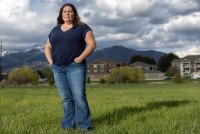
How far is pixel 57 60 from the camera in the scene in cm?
730

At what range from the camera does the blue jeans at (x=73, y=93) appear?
7.18m

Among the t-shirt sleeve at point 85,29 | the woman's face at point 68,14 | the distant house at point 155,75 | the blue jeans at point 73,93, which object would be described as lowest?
the distant house at point 155,75

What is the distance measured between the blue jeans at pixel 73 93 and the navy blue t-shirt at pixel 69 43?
123mm

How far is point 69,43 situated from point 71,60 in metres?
0.27

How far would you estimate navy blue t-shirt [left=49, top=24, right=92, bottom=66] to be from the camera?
7.16m

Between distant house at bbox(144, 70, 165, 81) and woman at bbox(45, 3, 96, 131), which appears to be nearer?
woman at bbox(45, 3, 96, 131)

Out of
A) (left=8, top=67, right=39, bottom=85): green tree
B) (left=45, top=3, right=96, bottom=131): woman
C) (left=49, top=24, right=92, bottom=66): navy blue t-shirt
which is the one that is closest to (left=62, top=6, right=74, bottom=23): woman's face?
(left=45, top=3, right=96, bottom=131): woman

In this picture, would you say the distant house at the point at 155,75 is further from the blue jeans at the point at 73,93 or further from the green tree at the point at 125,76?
the blue jeans at the point at 73,93

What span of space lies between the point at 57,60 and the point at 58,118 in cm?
183

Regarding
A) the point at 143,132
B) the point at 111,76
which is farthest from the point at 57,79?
the point at 111,76

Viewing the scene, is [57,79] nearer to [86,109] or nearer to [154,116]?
[86,109]

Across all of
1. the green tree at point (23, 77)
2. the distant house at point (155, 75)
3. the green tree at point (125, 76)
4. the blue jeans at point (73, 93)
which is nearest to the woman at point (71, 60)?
the blue jeans at point (73, 93)

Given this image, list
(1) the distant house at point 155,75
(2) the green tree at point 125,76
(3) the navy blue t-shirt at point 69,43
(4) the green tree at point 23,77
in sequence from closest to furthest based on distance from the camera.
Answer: (3) the navy blue t-shirt at point 69,43 < (2) the green tree at point 125,76 < (4) the green tree at point 23,77 < (1) the distant house at point 155,75

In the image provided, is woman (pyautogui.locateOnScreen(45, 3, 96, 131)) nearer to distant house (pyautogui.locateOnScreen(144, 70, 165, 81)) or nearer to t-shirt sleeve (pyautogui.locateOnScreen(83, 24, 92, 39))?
t-shirt sleeve (pyautogui.locateOnScreen(83, 24, 92, 39))
